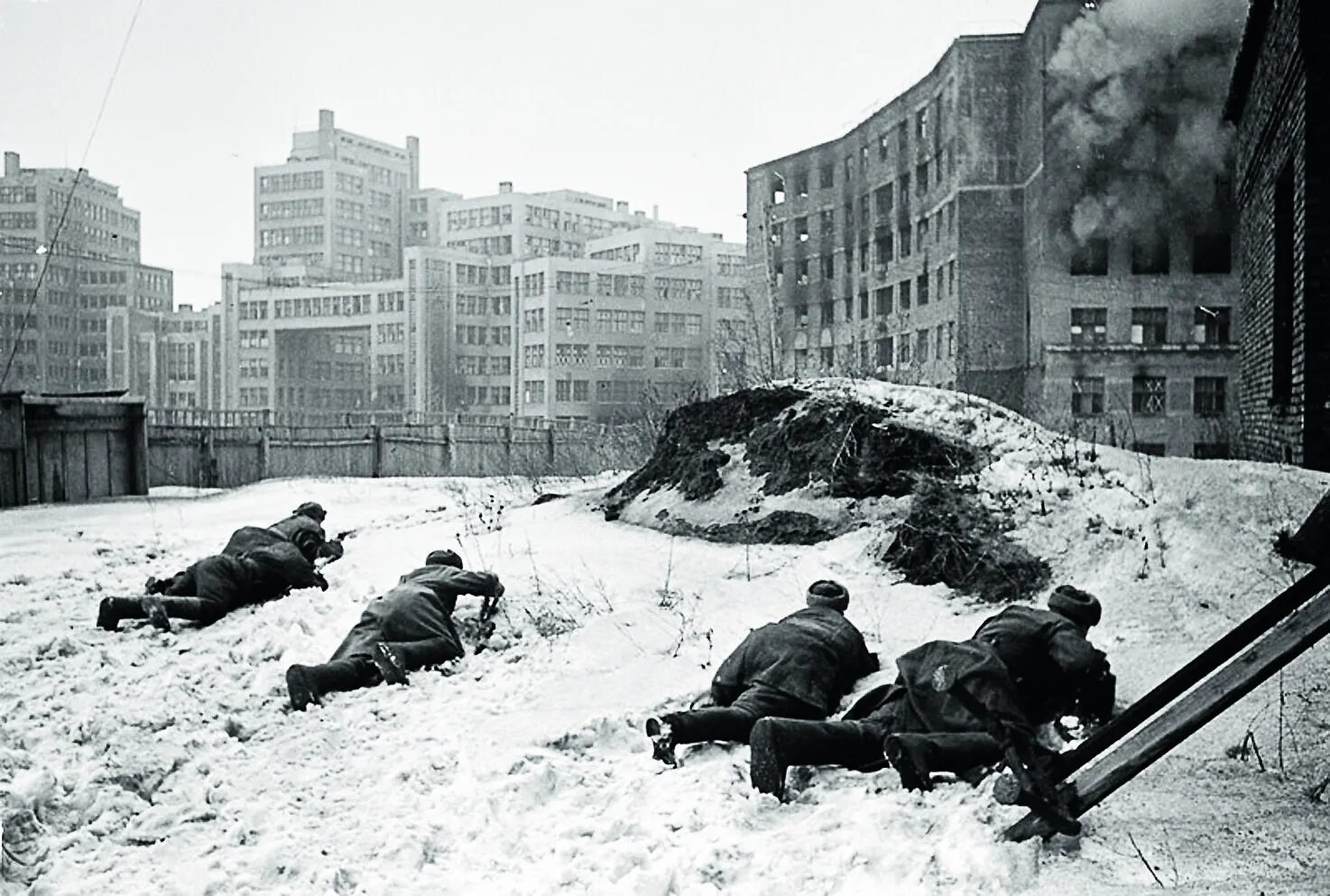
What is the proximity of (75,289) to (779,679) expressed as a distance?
2698 inches

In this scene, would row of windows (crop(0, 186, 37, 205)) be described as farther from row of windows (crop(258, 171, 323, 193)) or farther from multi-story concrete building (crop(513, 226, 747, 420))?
row of windows (crop(258, 171, 323, 193))

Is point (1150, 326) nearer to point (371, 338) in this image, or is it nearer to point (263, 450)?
point (263, 450)

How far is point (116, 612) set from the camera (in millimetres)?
8812

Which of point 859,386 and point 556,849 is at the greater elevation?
point 859,386

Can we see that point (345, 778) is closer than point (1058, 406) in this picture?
Yes

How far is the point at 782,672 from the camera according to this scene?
567 centimetres

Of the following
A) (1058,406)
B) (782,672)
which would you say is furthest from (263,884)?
(1058,406)

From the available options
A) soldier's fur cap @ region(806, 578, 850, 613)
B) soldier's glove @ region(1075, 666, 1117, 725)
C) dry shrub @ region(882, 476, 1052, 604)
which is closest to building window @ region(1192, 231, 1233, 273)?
dry shrub @ region(882, 476, 1052, 604)

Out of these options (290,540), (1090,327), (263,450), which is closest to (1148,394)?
(1090,327)

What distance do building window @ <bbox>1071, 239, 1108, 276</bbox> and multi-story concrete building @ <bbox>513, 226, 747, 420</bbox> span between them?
27.9 m

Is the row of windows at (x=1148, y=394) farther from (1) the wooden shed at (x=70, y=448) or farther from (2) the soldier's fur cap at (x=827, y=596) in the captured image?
(2) the soldier's fur cap at (x=827, y=596)

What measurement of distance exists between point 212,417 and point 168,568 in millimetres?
24461

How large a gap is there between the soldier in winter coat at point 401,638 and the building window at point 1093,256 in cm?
3617

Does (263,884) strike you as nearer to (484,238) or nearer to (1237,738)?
(1237,738)
